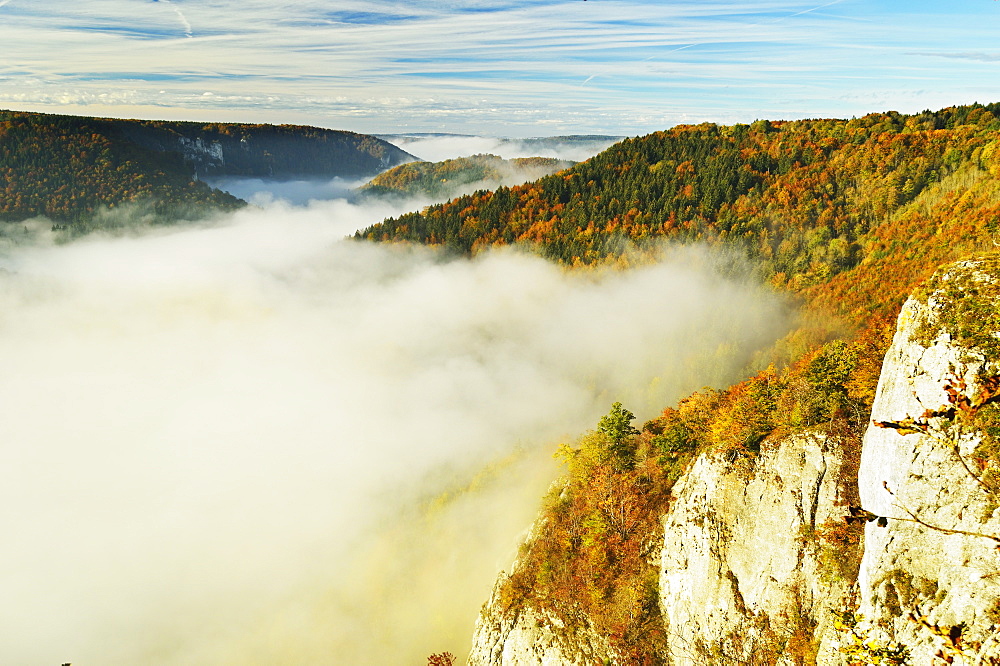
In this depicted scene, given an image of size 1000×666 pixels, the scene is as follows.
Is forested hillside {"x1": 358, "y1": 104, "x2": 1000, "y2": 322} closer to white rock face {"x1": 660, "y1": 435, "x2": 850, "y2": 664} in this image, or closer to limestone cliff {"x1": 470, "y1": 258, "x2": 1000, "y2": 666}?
white rock face {"x1": 660, "y1": 435, "x2": 850, "y2": 664}

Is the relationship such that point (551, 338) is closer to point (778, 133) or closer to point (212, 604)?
point (778, 133)

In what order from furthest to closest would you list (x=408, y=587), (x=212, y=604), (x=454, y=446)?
(x=454, y=446) → (x=212, y=604) → (x=408, y=587)

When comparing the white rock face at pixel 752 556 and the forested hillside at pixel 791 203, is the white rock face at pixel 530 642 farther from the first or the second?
the forested hillside at pixel 791 203

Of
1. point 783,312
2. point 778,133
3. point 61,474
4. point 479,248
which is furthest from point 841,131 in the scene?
point 61,474

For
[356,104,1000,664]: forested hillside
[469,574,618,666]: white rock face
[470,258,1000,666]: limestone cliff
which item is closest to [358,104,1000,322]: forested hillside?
[356,104,1000,664]: forested hillside

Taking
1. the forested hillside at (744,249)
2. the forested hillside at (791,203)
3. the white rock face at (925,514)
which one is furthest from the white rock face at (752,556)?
the forested hillside at (791,203)

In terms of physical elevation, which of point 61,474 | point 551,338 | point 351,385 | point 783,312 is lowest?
point 61,474
